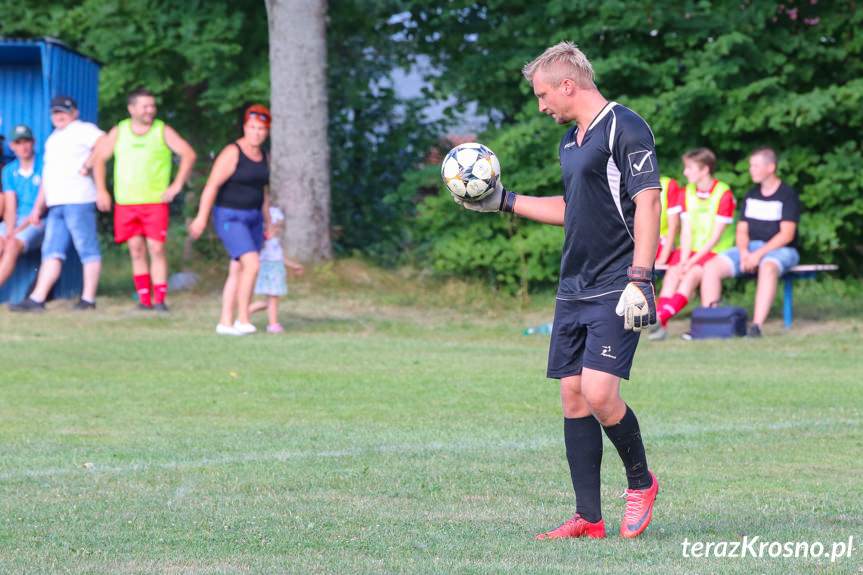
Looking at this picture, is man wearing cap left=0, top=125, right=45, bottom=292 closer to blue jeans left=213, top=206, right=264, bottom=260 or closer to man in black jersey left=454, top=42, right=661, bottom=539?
blue jeans left=213, top=206, right=264, bottom=260

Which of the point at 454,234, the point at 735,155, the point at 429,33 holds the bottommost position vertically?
the point at 454,234

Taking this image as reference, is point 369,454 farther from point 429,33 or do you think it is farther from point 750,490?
point 429,33

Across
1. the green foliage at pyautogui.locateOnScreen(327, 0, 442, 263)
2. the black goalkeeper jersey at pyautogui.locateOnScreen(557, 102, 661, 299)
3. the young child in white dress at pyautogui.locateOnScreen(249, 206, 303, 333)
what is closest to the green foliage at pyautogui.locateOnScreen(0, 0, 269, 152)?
the green foliage at pyautogui.locateOnScreen(327, 0, 442, 263)

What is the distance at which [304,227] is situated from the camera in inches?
690

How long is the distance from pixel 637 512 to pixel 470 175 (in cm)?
162

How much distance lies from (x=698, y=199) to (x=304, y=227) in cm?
588

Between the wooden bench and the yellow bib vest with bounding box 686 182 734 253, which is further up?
the yellow bib vest with bounding box 686 182 734 253

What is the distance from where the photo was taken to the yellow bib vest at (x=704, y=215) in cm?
1398

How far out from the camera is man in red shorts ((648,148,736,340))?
13953 millimetres

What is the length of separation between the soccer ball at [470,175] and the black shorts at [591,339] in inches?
26.4

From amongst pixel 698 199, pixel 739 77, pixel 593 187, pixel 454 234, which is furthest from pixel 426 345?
pixel 593 187

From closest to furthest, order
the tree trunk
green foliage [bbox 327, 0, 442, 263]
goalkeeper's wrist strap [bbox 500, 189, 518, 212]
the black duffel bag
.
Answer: goalkeeper's wrist strap [bbox 500, 189, 518, 212] < the black duffel bag < the tree trunk < green foliage [bbox 327, 0, 442, 263]

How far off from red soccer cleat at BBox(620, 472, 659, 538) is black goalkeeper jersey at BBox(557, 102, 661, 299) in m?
0.85

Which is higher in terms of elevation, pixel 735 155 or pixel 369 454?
pixel 735 155
